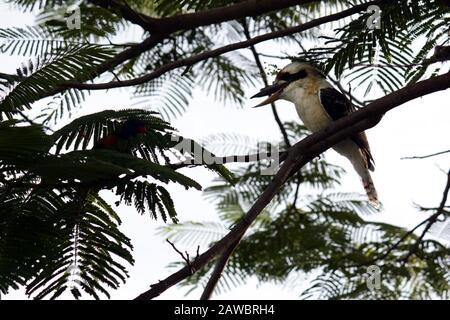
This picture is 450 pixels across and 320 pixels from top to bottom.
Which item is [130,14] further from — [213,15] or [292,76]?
[292,76]

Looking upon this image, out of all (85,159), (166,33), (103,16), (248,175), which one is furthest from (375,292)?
(85,159)

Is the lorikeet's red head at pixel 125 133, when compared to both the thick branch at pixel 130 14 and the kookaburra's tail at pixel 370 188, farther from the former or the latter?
the kookaburra's tail at pixel 370 188

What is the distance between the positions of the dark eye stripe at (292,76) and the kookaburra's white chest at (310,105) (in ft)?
0.16

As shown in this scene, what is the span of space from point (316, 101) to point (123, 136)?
2184mm

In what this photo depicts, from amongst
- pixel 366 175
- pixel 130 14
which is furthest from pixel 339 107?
pixel 130 14

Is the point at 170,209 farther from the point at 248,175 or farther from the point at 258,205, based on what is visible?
the point at 248,175

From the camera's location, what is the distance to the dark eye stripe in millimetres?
4453

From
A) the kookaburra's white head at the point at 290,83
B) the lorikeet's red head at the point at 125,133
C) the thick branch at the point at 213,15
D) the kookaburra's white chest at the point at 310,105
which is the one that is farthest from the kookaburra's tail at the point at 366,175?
the lorikeet's red head at the point at 125,133

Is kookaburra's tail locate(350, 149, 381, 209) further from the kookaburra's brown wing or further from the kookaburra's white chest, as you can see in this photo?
the kookaburra's white chest

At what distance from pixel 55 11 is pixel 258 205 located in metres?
3.63

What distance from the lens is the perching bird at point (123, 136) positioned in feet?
7.63
